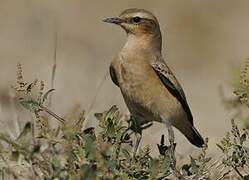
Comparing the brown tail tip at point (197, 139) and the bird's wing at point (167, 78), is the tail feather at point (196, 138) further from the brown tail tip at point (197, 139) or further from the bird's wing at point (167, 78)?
the bird's wing at point (167, 78)

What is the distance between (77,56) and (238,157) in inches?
356

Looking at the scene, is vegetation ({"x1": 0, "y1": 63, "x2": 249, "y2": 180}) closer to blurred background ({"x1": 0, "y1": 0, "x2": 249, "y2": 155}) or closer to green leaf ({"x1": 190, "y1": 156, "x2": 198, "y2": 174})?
green leaf ({"x1": 190, "y1": 156, "x2": 198, "y2": 174})

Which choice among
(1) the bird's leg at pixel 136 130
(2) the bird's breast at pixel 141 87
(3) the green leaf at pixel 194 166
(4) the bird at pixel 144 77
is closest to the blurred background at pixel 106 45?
(4) the bird at pixel 144 77

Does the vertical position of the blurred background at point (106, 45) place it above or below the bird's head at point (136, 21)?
above

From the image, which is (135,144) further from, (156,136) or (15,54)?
(15,54)

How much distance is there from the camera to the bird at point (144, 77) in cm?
646

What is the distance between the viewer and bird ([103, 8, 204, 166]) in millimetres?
6465

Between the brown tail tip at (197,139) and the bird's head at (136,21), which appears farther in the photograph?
the brown tail tip at (197,139)

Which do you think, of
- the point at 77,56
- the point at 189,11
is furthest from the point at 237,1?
the point at 77,56

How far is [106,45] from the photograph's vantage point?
50.4 feet

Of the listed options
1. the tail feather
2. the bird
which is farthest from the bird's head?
the tail feather

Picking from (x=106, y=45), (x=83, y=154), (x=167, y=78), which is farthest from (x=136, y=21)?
(x=106, y=45)

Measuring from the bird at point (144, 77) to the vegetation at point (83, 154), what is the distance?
74cm

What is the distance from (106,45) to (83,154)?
421 inches
